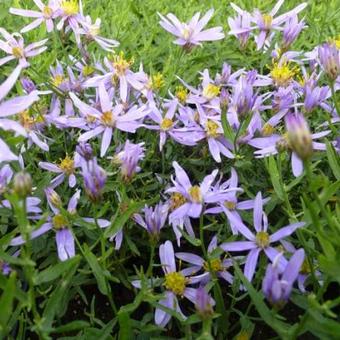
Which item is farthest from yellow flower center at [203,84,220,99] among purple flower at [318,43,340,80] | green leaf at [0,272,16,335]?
green leaf at [0,272,16,335]

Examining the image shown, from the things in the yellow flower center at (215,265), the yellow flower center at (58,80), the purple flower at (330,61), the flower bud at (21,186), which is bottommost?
the yellow flower center at (215,265)

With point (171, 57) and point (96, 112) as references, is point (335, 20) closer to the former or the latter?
point (171, 57)

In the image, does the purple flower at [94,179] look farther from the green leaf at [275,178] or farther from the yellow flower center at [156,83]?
the yellow flower center at [156,83]

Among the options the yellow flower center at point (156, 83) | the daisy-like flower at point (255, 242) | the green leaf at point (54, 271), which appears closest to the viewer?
the green leaf at point (54, 271)

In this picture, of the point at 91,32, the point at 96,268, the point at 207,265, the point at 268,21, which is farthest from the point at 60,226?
the point at 268,21

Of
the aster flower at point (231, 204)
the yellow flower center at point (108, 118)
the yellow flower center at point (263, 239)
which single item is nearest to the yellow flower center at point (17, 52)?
the yellow flower center at point (108, 118)

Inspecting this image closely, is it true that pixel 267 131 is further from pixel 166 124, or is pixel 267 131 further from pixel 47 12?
pixel 47 12

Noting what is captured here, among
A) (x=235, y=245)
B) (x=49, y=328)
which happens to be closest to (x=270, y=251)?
(x=235, y=245)
